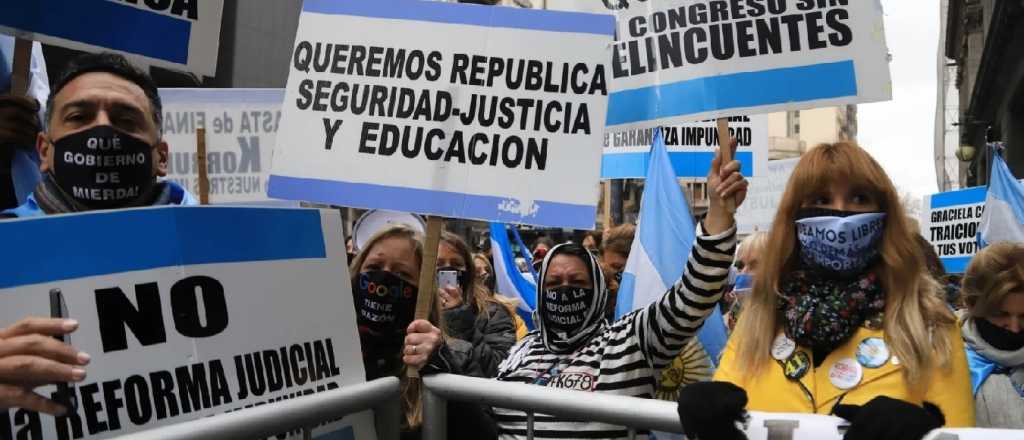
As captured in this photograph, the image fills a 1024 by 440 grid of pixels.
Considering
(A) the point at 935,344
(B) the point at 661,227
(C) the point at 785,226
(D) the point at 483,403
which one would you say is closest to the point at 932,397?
(A) the point at 935,344

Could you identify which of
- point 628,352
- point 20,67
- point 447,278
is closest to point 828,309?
point 628,352

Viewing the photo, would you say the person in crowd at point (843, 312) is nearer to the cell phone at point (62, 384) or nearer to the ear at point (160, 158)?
the cell phone at point (62, 384)

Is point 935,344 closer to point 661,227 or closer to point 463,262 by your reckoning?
point 661,227

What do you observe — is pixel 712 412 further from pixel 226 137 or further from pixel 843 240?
pixel 226 137

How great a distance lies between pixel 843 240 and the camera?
2.55 m

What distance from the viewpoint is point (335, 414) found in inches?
91.2

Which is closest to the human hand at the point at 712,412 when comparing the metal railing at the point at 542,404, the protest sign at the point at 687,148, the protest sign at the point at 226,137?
the metal railing at the point at 542,404

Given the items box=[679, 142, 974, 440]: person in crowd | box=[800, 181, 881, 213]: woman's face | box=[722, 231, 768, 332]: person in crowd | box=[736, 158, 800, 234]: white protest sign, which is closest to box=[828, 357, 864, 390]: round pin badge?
box=[679, 142, 974, 440]: person in crowd

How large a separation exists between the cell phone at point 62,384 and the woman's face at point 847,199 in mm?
1822

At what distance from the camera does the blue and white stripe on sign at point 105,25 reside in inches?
133

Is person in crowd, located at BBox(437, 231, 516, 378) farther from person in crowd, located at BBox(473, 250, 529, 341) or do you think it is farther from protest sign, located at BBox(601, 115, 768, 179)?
protest sign, located at BBox(601, 115, 768, 179)

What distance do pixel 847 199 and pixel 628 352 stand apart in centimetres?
98

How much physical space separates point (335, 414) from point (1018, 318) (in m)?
2.60

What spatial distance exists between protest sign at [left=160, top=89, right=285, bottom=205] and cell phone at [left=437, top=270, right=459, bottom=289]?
1.29 m
